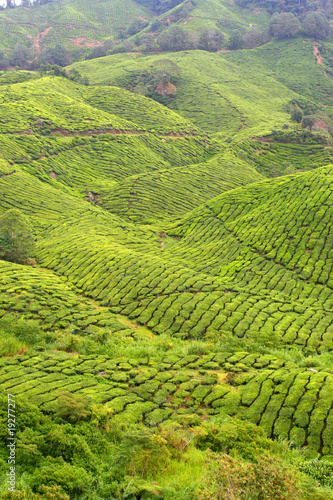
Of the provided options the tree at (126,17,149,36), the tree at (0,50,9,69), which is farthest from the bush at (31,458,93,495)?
the tree at (126,17,149,36)

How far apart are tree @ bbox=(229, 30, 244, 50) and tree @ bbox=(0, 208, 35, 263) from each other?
116502 mm

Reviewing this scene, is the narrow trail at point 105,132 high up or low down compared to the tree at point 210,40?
down

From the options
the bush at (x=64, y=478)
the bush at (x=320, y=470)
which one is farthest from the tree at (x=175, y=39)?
the bush at (x=64, y=478)

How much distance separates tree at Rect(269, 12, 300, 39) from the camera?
11725 centimetres

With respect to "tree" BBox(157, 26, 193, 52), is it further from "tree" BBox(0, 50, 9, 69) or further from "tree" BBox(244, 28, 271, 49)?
"tree" BBox(0, 50, 9, 69)

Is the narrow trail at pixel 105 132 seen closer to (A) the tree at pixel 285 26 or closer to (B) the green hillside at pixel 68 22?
(A) the tree at pixel 285 26

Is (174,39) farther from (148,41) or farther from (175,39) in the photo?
(148,41)

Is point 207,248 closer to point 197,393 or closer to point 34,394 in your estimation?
point 197,393

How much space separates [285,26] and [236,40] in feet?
52.0

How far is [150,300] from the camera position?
24641mm

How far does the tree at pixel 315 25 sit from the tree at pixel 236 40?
65.9 feet

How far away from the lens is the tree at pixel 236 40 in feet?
392

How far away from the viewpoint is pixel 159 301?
24391 millimetres

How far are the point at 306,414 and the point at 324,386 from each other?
142 centimetres
